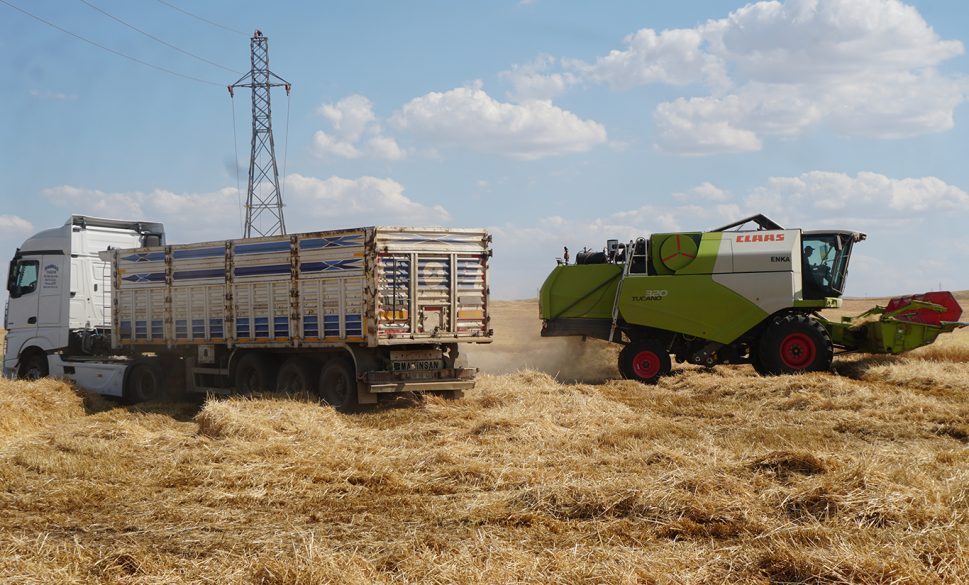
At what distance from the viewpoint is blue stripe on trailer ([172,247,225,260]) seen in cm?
1761

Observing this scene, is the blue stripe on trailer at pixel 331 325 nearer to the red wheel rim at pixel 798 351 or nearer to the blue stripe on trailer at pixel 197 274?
the blue stripe on trailer at pixel 197 274

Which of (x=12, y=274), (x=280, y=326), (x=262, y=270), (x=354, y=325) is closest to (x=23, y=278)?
(x=12, y=274)

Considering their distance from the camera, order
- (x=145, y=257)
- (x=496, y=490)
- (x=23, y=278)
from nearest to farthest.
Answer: (x=496, y=490)
(x=145, y=257)
(x=23, y=278)

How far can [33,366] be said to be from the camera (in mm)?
20453

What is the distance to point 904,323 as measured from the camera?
19453mm

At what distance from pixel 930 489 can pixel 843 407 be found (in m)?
7.05

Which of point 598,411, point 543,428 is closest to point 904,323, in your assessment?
point 598,411

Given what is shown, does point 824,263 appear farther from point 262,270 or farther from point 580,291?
point 262,270

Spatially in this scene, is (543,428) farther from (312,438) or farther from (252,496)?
(252,496)

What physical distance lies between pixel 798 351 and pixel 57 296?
15020 mm

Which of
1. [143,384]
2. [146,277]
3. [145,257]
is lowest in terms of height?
[143,384]

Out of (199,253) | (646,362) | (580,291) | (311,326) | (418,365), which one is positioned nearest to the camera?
(418,365)

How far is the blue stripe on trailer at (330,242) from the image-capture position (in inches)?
611

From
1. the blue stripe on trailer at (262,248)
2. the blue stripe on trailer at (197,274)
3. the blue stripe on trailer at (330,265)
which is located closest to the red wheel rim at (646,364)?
the blue stripe on trailer at (330,265)
